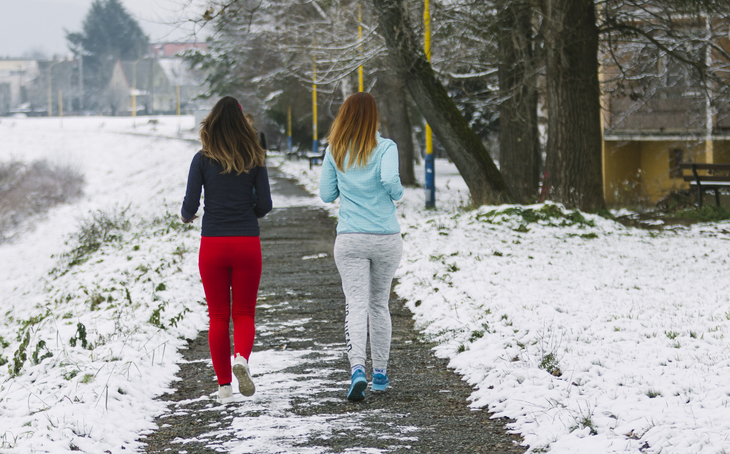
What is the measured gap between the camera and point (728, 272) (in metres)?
9.02

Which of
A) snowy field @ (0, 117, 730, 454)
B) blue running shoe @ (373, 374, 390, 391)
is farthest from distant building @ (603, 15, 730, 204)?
blue running shoe @ (373, 374, 390, 391)

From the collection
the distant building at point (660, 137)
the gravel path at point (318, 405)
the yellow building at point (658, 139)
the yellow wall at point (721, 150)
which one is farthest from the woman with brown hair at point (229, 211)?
the yellow wall at point (721, 150)

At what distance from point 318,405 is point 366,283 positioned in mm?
828

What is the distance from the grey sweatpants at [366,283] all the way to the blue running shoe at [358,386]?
0.09 meters

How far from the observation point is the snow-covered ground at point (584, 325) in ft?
13.1

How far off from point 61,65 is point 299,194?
107563 mm

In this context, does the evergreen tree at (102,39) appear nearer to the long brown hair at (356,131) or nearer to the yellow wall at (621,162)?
the yellow wall at (621,162)

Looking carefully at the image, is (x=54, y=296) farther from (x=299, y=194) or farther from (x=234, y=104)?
(x=299, y=194)

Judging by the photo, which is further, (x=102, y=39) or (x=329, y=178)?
(x=102, y=39)

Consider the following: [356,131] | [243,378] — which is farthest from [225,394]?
[356,131]

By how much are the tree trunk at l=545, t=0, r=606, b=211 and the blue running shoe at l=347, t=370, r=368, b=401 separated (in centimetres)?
912

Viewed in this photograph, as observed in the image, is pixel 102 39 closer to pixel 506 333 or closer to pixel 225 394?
pixel 506 333

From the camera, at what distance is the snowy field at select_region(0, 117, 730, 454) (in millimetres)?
4145

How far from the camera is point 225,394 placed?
5020 millimetres
